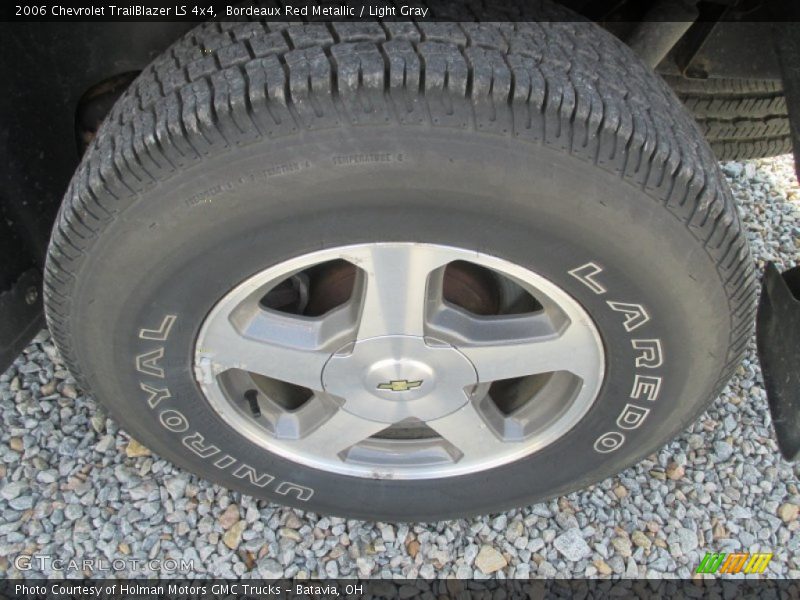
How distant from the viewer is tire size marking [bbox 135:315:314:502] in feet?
5.81

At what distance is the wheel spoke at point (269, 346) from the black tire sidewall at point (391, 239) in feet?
0.24

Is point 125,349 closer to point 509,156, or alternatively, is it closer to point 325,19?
point 325,19

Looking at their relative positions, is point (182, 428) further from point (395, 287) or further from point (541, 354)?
point (541, 354)

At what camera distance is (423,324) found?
71.2 inches

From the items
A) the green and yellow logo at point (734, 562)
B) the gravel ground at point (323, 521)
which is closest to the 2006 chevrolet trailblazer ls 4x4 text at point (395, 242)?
the gravel ground at point (323, 521)

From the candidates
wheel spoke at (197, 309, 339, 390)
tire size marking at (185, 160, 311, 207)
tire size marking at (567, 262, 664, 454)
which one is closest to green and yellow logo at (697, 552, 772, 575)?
tire size marking at (567, 262, 664, 454)

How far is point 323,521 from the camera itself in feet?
7.61

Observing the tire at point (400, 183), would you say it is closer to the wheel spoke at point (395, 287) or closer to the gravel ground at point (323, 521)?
the wheel spoke at point (395, 287)

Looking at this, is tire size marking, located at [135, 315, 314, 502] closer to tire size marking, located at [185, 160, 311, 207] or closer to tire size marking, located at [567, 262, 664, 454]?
tire size marking, located at [185, 160, 311, 207]

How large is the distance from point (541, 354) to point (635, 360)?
0.21m

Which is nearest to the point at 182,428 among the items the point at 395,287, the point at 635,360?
the point at 395,287

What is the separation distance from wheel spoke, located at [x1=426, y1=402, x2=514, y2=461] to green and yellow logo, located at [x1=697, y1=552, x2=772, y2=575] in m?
0.77

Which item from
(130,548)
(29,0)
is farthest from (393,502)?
(29,0)

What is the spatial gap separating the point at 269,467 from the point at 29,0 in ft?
4.10
